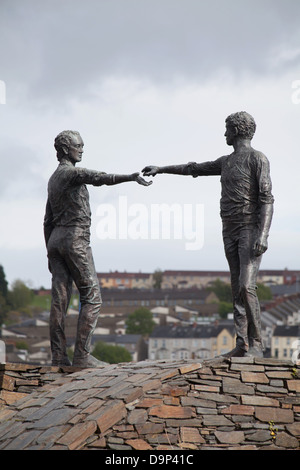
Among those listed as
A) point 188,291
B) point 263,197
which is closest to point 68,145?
point 263,197

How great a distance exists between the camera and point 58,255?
1741cm

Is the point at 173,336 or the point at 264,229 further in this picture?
the point at 173,336

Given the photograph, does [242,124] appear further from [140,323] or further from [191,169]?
[140,323]

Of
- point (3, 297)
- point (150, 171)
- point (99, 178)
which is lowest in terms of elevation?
point (99, 178)

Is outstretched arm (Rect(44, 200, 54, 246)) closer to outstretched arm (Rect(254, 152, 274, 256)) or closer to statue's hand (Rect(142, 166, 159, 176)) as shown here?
statue's hand (Rect(142, 166, 159, 176))

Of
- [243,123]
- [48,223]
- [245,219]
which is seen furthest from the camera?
[48,223]

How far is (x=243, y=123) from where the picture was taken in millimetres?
16562

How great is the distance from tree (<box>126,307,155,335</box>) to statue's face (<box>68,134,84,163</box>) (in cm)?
10726

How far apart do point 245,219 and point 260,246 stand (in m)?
0.52

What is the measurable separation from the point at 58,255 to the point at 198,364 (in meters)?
3.17

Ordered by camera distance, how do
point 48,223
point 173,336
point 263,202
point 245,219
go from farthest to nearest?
1. point 173,336
2. point 48,223
3. point 245,219
4. point 263,202

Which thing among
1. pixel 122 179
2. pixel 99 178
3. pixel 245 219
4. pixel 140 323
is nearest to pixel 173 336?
pixel 140 323

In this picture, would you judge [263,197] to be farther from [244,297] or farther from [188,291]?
[188,291]

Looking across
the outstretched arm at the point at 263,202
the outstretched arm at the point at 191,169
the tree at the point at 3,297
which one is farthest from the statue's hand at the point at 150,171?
the tree at the point at 3,297
